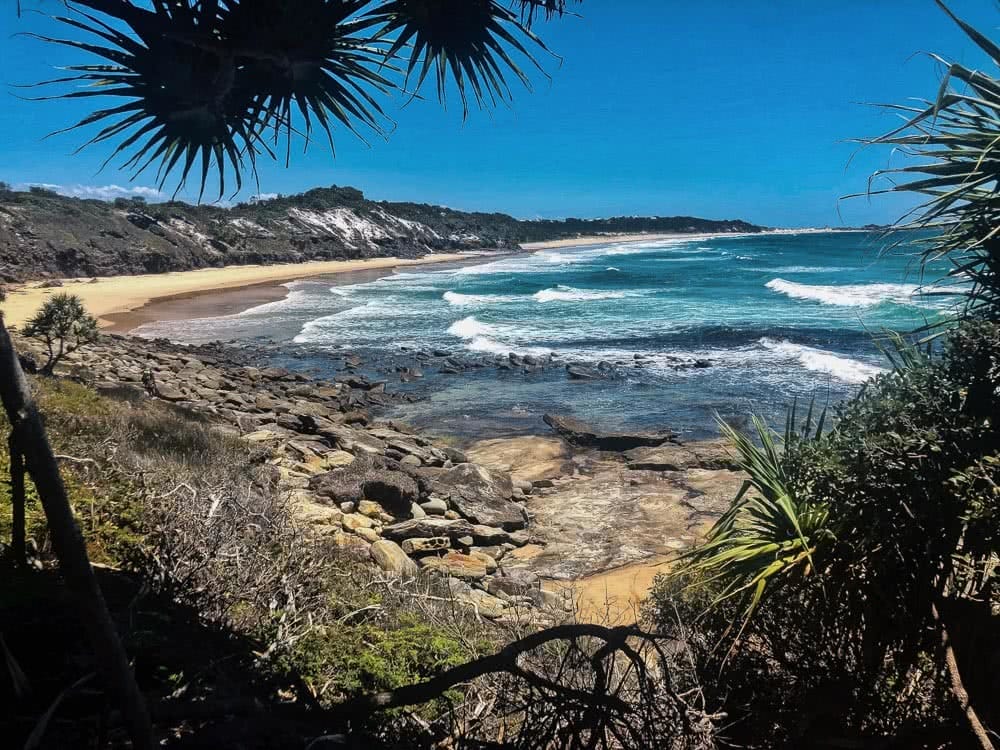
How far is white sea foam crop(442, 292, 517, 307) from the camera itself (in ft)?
123

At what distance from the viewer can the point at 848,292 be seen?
38219 mm

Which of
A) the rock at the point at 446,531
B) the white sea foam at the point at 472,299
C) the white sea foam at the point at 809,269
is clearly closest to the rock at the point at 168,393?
the rock at the point at 446,531

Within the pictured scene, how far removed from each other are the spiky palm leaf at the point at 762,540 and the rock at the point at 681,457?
6.63 metres

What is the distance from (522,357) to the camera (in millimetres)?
22125

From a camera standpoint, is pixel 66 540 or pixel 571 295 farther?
pixel 571 295

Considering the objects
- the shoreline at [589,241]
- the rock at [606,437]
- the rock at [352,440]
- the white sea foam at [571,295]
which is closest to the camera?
the rock at [352,440]

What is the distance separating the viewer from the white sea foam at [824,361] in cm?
1858

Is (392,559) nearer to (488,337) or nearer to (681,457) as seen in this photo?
(681,457)

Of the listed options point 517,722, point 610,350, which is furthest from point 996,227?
point 610,350

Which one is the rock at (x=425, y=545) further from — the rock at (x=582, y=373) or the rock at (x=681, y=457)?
the rock at (x=582, y=373)

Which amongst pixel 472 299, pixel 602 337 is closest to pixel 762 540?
pixel 602 337

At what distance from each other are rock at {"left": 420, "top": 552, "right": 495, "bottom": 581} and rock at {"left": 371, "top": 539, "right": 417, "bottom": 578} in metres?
0.28

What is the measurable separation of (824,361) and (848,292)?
20513 millimetres

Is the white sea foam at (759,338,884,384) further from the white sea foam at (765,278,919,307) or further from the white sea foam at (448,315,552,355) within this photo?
the white sea foam at (765,278,919,307)
